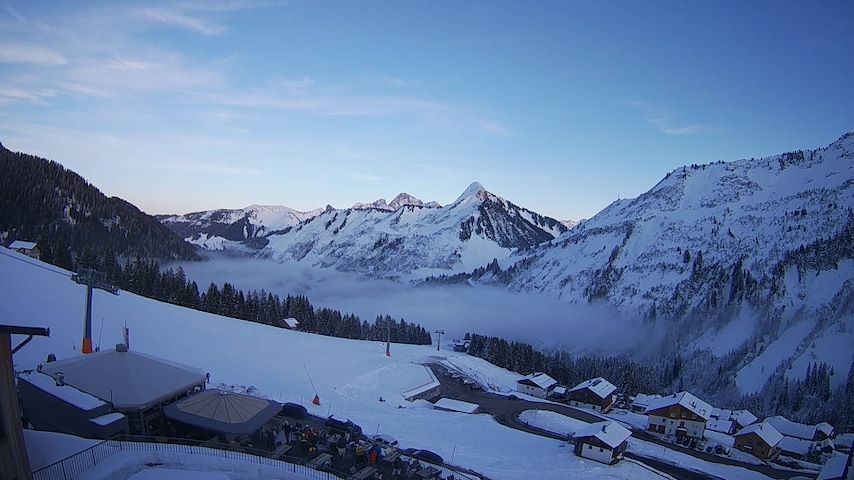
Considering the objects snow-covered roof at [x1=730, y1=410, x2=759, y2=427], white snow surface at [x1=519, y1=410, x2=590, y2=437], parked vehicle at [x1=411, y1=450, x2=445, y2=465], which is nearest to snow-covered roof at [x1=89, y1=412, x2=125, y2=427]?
parked vehicle at [x1=411, y1=450, x2=445, y2=465]

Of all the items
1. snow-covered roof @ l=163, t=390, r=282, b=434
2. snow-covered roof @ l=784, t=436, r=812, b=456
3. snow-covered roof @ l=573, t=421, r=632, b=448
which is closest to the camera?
snow-covered roof @ l=163, t=390, r=282, b=434

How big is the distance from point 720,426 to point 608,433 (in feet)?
140

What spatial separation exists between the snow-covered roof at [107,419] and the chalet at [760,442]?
59141 mm

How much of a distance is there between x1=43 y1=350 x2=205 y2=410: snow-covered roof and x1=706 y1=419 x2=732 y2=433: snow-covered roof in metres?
68.0

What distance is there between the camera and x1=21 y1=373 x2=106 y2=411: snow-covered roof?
61.5ft

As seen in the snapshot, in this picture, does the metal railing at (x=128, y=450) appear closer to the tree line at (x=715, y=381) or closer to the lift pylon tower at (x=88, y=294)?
the lift pylon tower at (x=88, y=294)

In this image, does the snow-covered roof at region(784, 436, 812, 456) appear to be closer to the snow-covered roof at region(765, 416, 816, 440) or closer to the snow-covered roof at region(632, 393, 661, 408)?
the snow-covered roof at region(765, 416, 816, 440)

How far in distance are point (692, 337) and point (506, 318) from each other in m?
63.5

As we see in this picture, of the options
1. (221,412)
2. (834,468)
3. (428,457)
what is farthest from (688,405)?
(221,412)

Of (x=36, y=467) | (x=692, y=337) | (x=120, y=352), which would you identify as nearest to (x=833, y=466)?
(x=36, y=467)

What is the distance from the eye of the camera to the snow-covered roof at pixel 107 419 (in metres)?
18.3

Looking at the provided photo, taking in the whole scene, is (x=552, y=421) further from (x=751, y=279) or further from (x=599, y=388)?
(x=751, y=279)

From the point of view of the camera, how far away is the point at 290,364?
1751 inches

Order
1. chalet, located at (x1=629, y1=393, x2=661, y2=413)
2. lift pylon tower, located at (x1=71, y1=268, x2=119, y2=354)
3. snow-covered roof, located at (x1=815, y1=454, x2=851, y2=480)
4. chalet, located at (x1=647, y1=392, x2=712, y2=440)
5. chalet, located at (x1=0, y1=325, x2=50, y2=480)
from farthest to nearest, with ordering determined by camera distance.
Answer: chalet, located at (x1=629, y1=393, x2=661, y2=413) < chalet, located at (x1=647, y1=392, x2=712, y2=440) < lift pylon tower, located at (x1=71, y1=268, x2=119, y2=354) < snow-covered roof, located at (x1=815, y1=454, x2=851, y2=480) < chalet, located at (x1=0, y1=325, x2=50, y2=480)
